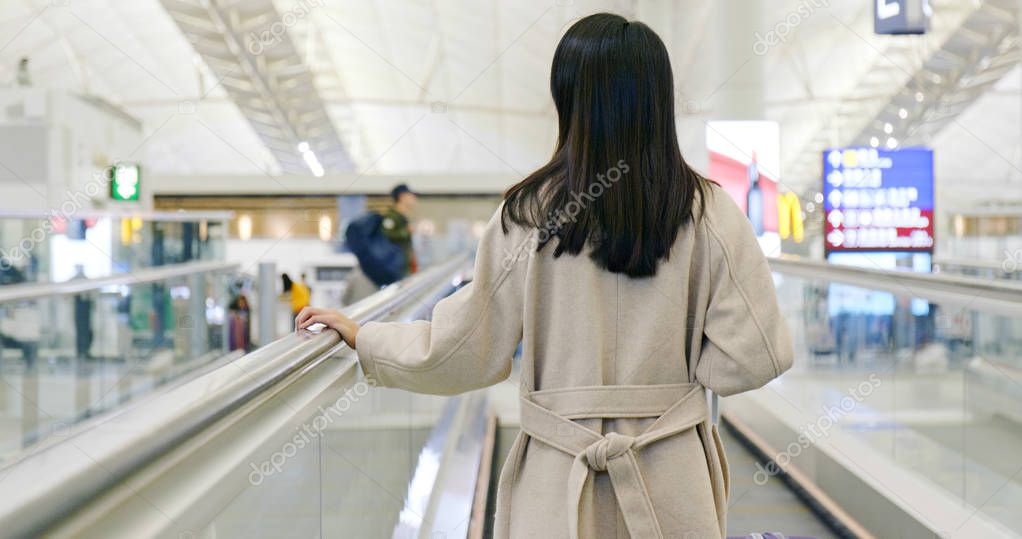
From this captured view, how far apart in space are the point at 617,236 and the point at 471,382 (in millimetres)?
402

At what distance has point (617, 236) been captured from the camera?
5.99 ft

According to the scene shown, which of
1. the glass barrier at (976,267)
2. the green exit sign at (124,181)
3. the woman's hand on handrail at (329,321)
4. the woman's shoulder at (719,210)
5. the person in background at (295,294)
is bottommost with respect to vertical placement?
the person in background at (295,294)

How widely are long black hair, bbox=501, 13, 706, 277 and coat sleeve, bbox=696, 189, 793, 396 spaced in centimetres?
8

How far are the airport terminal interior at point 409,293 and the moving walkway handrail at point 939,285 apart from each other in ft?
0.06

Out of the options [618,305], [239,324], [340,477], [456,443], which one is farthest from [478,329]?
[239,324]

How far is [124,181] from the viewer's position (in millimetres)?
13477

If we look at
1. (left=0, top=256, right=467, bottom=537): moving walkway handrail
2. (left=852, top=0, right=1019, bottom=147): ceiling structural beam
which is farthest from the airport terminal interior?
(left=852, top=0, right=1019, bottom=147): ceiling structural beam

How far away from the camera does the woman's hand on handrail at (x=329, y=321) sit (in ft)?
7.80

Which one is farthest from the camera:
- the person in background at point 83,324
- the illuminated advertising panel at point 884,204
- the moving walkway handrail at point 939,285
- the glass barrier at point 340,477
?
the illuminated advertising panel at point 884,204

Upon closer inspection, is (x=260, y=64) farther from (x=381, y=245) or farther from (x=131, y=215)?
(x=381, y=245)

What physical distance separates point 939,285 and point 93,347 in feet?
19.5

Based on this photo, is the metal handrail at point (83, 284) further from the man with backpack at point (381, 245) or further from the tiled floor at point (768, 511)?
the tiled floor at point (768, 511)

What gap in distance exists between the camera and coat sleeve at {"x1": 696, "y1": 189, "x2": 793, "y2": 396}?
186cm

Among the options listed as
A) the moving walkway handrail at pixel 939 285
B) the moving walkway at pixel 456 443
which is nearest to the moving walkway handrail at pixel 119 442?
the moving walkway at pixel 456 443
